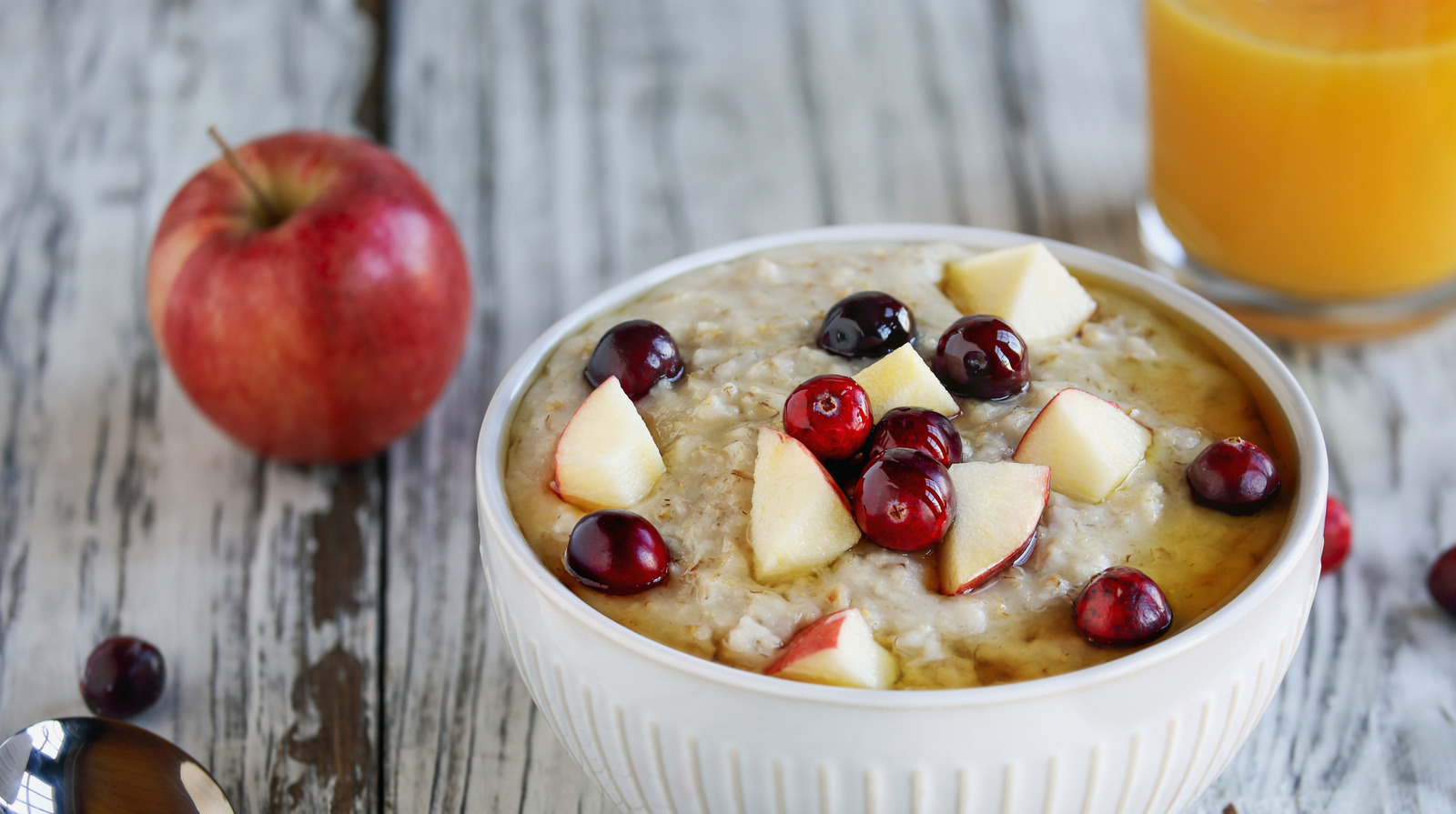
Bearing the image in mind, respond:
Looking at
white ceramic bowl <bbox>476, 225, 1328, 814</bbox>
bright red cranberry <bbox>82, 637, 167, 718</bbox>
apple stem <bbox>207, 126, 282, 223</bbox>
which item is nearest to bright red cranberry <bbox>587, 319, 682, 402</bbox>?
white ceramic bowl <bbox>476, 225, 1328, 814</bbox>

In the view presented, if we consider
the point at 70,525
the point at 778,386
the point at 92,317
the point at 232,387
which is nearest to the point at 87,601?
the point at 70,525

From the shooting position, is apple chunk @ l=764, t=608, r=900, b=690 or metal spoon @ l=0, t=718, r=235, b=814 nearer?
apple chunk @ l=764, t=608, r=900, b=690

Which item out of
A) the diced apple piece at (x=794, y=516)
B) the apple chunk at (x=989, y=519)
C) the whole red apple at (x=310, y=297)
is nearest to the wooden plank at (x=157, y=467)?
the whole red apple at (x=310, y=297)

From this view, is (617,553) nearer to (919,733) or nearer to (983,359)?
(919,733)

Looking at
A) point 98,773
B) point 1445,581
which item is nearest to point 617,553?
point 98,773

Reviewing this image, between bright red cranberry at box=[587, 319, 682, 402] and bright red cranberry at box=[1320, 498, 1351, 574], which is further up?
bright red cranberry at box=[587, 319, 682, 402]

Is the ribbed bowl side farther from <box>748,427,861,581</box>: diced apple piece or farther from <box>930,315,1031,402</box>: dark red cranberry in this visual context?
<box>930,315,1031,402</box>: dark red cranberry
